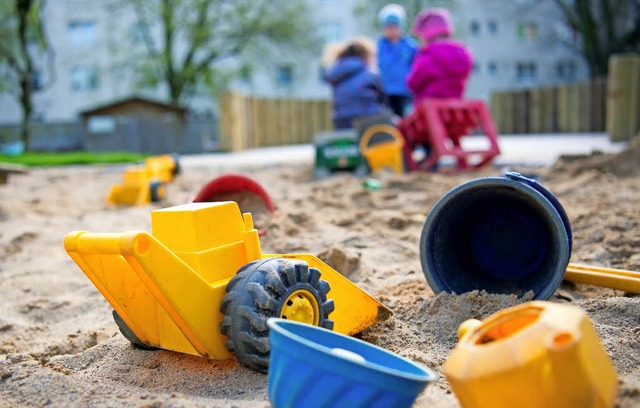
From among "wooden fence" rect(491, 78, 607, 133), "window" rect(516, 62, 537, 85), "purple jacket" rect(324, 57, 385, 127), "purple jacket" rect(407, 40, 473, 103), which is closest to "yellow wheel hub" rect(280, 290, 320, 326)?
"purple jacket" rect(407, 40, 473, 103)

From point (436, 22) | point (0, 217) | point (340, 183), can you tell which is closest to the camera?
point (0, 217)

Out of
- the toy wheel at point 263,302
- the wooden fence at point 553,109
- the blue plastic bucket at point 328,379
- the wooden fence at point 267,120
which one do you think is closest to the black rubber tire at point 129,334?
the toy wheel at point 263,302

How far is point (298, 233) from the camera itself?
3498 millimetres

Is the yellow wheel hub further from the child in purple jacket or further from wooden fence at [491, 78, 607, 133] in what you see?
wooden fence at [491, 78, 607, 133]

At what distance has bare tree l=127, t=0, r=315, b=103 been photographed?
886 inches

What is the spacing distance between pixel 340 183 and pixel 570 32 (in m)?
28.9

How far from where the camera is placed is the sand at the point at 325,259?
1719 millimetres

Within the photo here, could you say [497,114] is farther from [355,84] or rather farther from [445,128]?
[445,128]

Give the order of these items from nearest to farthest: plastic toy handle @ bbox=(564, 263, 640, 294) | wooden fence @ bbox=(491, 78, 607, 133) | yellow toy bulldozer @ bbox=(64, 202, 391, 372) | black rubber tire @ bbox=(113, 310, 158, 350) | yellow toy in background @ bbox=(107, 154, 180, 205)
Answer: yellow toy bulldozer @ bbox=(64, 202, 391, 372) < black rubber tire @ bbox=(113, 310, 158, 350) < plastic toy handle @ bbox=(564, 263, 640, 294) < yellow toy in background @ bbox=(107, 154, 180, 205) < wooden fence @ bbox=(491, 78, 607, 133)

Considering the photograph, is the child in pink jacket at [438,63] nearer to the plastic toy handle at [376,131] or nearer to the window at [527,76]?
the plastic toy handle at [376,131]

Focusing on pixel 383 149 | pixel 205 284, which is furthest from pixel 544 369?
pixel 383 149

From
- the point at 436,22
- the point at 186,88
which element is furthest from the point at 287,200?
the point at 186,88

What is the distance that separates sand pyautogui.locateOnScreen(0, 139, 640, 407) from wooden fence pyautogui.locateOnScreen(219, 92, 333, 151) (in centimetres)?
928

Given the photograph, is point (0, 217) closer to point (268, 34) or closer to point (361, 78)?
point (361, 78)
